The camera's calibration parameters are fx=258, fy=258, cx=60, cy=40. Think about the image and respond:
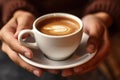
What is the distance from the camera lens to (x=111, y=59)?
0.87m

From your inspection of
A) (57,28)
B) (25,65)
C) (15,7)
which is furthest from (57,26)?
(15,7)

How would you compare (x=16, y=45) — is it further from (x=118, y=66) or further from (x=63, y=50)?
(x=118, y=66)

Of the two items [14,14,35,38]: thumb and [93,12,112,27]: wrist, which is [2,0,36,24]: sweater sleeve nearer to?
[14,14,35,38]: thumb

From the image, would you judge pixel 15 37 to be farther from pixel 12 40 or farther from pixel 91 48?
pixel 91 48

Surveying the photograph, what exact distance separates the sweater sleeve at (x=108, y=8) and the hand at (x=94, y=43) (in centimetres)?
5

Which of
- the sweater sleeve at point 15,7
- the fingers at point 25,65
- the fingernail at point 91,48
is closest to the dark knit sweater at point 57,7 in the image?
the sweater sleeve at point 15,7

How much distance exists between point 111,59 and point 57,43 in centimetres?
42

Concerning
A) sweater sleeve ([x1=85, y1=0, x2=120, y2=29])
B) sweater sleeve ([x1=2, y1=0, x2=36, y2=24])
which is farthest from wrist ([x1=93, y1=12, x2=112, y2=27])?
sweater sleeve ([x1=2, y1=0, x2=36, y2=24])

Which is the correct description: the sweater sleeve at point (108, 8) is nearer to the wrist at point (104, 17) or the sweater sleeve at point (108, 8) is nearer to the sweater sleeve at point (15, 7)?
the wrist at point (104, 17)

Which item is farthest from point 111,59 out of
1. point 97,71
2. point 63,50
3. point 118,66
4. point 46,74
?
point 63,50

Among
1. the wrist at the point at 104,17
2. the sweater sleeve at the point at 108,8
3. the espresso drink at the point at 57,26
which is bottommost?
the wrist at the point at 104,17

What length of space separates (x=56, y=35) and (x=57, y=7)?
33 centimetres

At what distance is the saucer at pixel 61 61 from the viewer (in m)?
0.51

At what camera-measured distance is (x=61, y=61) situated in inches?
21.4
